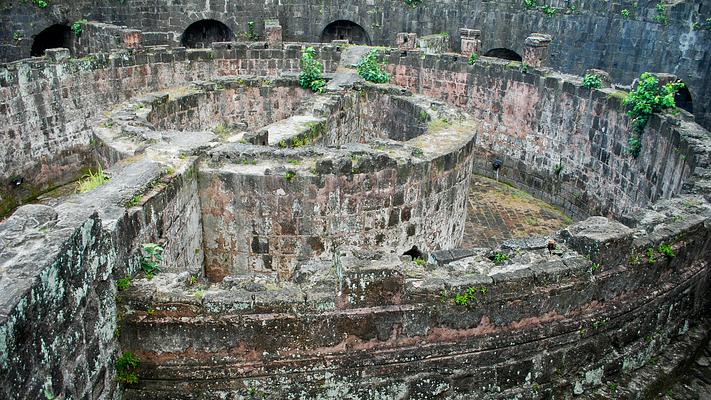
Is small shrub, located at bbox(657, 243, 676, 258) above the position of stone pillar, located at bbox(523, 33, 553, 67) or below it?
below

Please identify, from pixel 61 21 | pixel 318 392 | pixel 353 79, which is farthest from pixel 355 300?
pixel 61 21

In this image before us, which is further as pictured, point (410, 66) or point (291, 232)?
point (410, 66)

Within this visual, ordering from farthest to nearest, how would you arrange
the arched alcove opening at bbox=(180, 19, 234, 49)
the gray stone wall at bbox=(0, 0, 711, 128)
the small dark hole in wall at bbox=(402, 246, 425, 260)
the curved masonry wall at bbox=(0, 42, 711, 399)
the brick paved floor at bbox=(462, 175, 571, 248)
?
the arched alcove opening at bbox=(180, 19, 234, 49) → the gray stone wall at bbox=(0, 0, 711, 128) → the brick paved floor at bbox=(462, 175, 571, 248) → the small dark hole in wall at bbox=(402, 246, 425, 260) → the curved masonry wall at bbox=(0, 42, 711, 399)

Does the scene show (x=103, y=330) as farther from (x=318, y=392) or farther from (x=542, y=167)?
(x=542, y=167)

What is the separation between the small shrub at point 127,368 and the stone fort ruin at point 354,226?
0.03 m

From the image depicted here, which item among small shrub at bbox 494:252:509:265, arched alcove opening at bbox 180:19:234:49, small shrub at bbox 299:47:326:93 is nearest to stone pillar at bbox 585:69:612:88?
small shrub at bbox 299:47:326:93

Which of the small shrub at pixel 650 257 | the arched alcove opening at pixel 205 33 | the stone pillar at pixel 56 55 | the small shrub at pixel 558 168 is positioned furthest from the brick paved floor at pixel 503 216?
the arched alcove opening at pixel 205 33

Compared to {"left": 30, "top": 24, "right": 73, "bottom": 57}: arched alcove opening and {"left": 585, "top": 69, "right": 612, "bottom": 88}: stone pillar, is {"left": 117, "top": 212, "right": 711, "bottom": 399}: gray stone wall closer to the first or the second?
{"left": 585, "top": 69, "right": 612, "bottom": 88}: stone pillar

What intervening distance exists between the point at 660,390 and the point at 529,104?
10.8 meters

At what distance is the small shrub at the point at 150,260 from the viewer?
8.34 meters

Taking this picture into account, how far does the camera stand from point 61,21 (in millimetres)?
24359

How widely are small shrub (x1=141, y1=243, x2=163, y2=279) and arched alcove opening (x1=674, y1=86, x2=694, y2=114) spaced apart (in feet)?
64.7

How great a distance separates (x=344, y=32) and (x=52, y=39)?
1219cm

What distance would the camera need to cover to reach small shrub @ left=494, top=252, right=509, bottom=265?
8.55m
